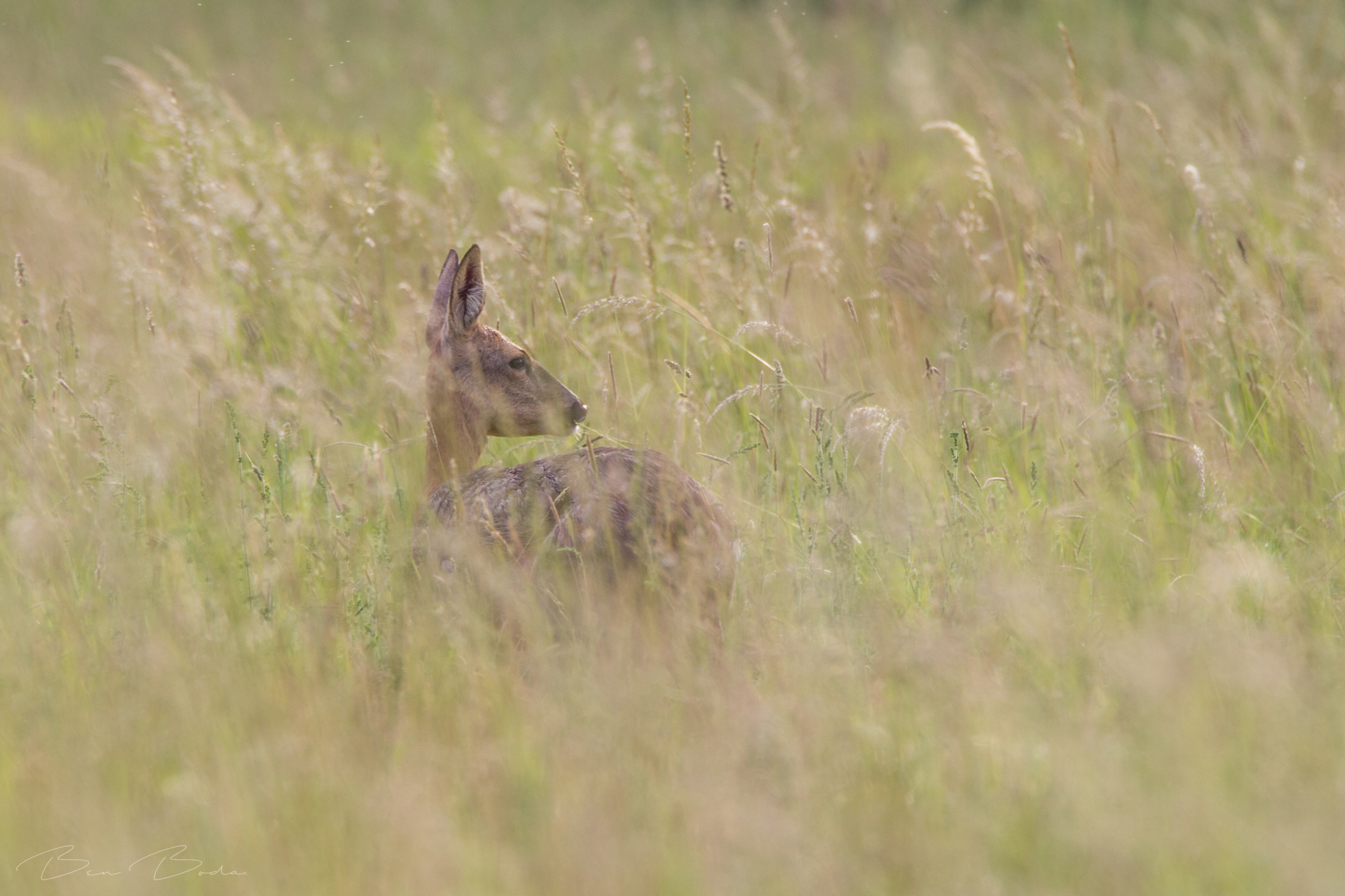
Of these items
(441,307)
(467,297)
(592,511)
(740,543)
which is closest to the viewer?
(592,511)

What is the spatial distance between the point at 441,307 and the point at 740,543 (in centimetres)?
119

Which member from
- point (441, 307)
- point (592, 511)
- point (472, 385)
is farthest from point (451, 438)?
point (592, 511)

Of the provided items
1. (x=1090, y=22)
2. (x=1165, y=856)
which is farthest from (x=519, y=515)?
(x=1090, y=22)

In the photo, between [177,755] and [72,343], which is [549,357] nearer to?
[72,343]

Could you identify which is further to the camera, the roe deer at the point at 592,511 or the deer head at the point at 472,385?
the deer head at the point at 472,385

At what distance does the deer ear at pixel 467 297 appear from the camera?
3.68 meters

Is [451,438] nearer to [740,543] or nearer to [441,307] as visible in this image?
[441,307]

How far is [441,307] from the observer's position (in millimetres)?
3863

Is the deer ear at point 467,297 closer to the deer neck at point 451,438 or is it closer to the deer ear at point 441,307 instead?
the deer ear at point 441,307

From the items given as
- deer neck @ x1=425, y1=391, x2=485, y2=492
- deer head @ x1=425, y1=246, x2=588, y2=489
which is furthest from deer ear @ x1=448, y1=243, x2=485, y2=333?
deer neck @ x1=425, y1=391, x2=485, y2=492

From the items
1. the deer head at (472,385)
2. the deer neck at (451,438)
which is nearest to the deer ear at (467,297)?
the deer head at (472,385)

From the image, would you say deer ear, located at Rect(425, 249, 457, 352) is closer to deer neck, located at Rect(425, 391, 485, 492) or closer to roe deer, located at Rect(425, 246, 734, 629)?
roe deer, located at Rect(425, 246, 734, 629)

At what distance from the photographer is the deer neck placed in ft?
12.5

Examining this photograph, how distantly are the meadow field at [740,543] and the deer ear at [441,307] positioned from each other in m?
0.13
